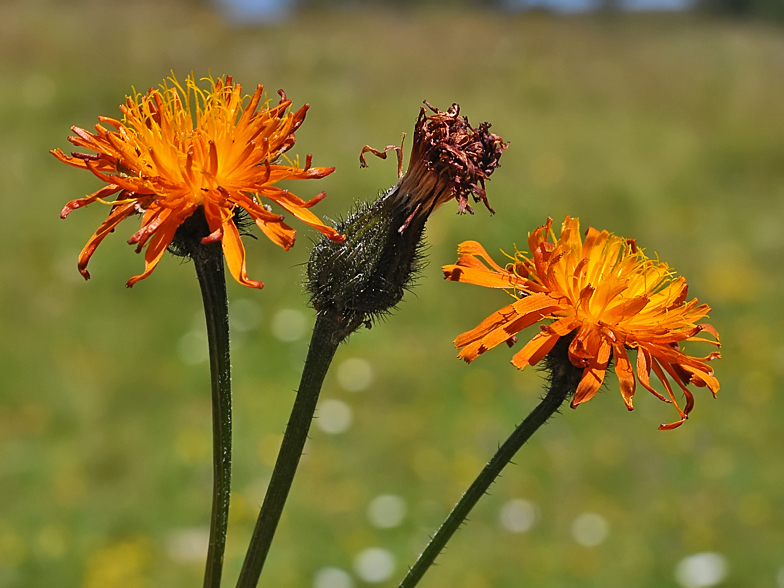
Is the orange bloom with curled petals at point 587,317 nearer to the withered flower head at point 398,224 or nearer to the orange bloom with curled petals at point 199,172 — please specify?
the withered flower head at point 398,224

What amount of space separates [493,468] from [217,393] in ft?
1.94

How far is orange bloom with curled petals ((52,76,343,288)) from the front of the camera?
162 centimetres

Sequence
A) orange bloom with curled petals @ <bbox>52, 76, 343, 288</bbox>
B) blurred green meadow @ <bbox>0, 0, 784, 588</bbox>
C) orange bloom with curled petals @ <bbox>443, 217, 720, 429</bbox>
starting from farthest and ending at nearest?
blurred green meadow @ <bbox>0, 0, 784, 588</bbox>
orange bloom with curled petals @ <bbox>443, 217, 720, 429</bbox>
orange bloom with curled petals @ <bbox>52, 76, 343, 288</bbox>

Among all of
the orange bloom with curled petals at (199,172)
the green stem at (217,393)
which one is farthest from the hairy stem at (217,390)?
the orange bloom with curled petals at (199,172)

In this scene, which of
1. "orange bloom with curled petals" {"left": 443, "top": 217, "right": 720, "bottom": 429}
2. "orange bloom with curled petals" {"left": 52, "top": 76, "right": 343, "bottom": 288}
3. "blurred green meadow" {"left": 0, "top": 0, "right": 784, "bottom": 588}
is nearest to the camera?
"orange bloom with curled petals" {"left": 52, "top": 76, "right": 343, "bottom": 288}

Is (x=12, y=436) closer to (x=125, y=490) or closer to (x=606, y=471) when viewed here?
(x=125, y=490)

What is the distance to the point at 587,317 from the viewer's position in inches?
71.3

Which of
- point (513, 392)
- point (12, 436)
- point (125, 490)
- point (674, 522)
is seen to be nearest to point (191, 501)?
point (125, 490)

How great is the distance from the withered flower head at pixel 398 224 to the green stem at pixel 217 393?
217 millimetres

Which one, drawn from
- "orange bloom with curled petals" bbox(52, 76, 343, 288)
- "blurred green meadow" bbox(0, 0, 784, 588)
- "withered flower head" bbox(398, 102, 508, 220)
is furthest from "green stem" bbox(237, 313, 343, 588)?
"blurred green meadow" bbox(0, 0, 784, 588)

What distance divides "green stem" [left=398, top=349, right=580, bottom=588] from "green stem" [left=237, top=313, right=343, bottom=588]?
0.93 feet

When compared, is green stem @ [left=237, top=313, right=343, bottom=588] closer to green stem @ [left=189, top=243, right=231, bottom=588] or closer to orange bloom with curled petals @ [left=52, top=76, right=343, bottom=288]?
green stem @ [left=189, top=243, right=231, bottom=588]

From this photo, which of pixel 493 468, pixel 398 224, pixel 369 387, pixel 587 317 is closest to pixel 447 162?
pixel 398 224

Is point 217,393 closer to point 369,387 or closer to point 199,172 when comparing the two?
point 199,172
